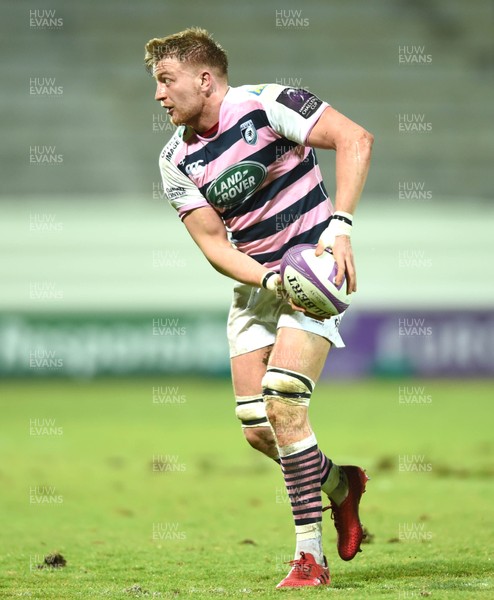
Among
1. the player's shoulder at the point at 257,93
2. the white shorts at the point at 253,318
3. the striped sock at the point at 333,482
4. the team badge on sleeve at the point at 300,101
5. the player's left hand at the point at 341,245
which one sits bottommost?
the striped sock at the point at 333,482

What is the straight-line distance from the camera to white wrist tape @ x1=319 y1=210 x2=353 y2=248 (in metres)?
4.67

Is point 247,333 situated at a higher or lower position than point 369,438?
higher

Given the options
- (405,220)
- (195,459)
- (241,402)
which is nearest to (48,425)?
(195,459)

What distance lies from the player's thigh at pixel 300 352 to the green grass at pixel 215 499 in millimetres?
953

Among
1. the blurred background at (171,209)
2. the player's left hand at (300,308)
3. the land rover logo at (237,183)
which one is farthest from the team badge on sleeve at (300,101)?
the blurred background at (171,209)

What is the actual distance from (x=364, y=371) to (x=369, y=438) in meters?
5.50

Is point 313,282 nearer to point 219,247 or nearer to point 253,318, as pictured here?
point 219,247

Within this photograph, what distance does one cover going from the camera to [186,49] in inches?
196

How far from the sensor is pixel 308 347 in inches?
192

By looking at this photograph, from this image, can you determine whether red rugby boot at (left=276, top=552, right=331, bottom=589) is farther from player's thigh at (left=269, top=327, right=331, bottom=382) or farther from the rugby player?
player's thigh at (left=269, top=327, right=331, bottom=382)

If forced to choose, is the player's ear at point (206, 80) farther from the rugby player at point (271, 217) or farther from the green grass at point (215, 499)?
the green grass at point (215, 499)

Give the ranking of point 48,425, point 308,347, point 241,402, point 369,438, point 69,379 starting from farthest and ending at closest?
point 69,379 < point 48,425 < point 369,438 < point 241,402 < point 308,347

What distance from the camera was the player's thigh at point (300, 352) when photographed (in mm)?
4832

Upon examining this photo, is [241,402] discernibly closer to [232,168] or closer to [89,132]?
[232,168]
